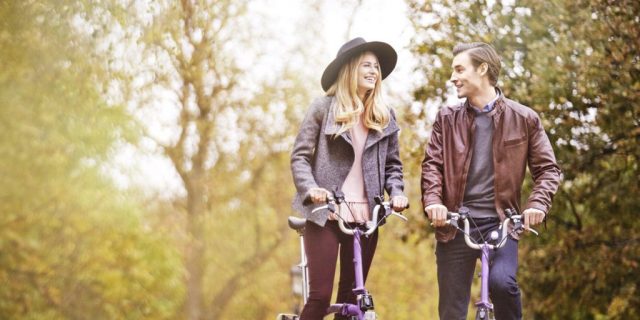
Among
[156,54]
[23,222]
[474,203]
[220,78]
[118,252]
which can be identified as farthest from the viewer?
[220,78]

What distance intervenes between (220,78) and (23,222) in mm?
7433

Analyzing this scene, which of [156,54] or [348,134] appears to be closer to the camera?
[348,134]

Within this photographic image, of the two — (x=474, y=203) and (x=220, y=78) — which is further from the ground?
(x=220, y=78)

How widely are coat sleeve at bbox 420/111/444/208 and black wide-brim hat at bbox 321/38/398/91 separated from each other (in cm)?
57

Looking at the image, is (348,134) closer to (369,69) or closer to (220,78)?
(369,69)

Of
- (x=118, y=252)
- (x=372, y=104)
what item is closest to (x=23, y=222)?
(x=118, y=252)

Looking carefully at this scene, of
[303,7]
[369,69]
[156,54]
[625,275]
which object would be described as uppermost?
[303,7]

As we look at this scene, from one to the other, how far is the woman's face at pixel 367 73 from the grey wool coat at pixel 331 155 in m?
0.19

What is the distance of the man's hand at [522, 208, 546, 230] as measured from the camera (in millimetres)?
5496

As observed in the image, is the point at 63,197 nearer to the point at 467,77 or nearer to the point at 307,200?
the point at 307,200

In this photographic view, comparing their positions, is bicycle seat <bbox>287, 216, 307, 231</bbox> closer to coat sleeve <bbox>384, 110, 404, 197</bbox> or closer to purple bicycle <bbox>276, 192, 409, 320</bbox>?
purple bicycle <bbox>276, 192, 409, 320</bbox>

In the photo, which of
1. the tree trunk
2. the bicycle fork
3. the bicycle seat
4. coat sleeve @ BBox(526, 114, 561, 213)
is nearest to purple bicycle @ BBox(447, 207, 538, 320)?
the bicycle fork

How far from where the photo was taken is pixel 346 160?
6094 mm

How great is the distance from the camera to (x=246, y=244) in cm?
2803
